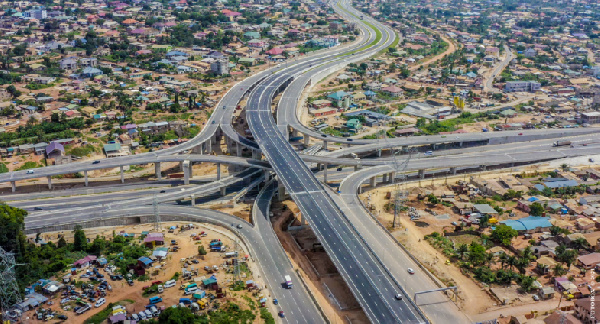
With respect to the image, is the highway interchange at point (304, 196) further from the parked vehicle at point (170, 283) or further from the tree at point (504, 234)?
the tree at point (504, 234)

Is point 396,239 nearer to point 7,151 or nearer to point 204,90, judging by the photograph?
point 7,151

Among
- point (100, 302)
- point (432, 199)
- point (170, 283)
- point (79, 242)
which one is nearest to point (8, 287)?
point (100, 302)

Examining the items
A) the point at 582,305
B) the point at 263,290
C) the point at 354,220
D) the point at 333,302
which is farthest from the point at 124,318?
the point at 582,305

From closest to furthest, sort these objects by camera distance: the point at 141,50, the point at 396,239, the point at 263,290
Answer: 1. the point at 263,290
2. the point at 396,239
3. the point at 141,50

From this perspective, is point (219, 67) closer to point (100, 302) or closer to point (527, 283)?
point (100, 302)

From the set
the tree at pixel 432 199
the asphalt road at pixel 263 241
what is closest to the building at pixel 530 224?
the tree at pixel 432 199
